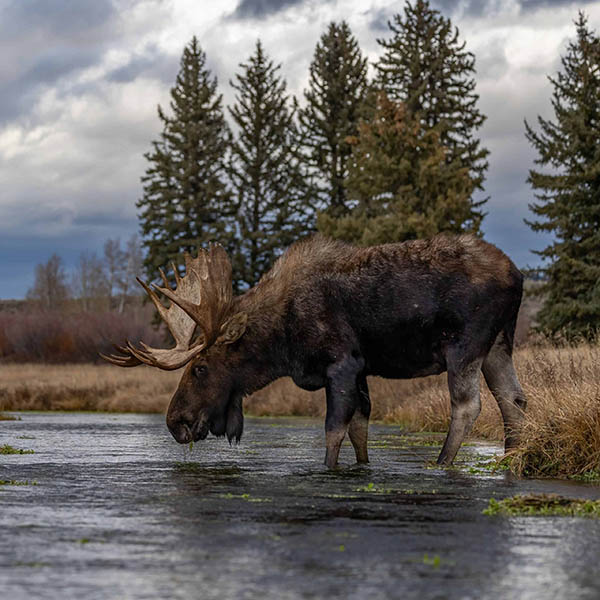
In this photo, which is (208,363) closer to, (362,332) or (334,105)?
(362,332)

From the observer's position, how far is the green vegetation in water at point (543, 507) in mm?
7382

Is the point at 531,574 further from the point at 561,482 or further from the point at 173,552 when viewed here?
the point at 561,482

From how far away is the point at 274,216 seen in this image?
189ft

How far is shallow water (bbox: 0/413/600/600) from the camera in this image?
493 centimetres

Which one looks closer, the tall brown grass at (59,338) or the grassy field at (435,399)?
the grassy field at (435,399)

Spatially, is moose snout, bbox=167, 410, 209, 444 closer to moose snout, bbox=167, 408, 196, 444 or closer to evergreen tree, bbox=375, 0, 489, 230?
moose snout, bbox=167, 408, 196, 444

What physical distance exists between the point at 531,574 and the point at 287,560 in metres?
1.21

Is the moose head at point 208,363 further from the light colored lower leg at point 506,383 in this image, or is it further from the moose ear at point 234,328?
the light colored lower leg at point 506,383

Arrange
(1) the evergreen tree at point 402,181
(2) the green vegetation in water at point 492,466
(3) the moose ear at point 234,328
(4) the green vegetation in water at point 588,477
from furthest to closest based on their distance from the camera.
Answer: (1) the evergreen tree at point 402,181, (3) the moose ear at point 234,328, (2) the green vegetation in water at point 492,466, (4) the green vegetation in water at point 588,477

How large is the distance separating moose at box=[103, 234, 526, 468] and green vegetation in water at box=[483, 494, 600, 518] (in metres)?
2.95

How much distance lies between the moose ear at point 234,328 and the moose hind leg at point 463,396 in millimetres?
2258

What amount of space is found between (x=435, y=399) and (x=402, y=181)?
23.8 metres

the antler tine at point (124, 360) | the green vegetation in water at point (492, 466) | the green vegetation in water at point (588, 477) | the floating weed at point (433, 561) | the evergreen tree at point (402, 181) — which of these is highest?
the evergreen tree at point (402, 181)

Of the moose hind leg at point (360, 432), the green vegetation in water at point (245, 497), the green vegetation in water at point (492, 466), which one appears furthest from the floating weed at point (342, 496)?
the moose hind leg at point (360, 432)
